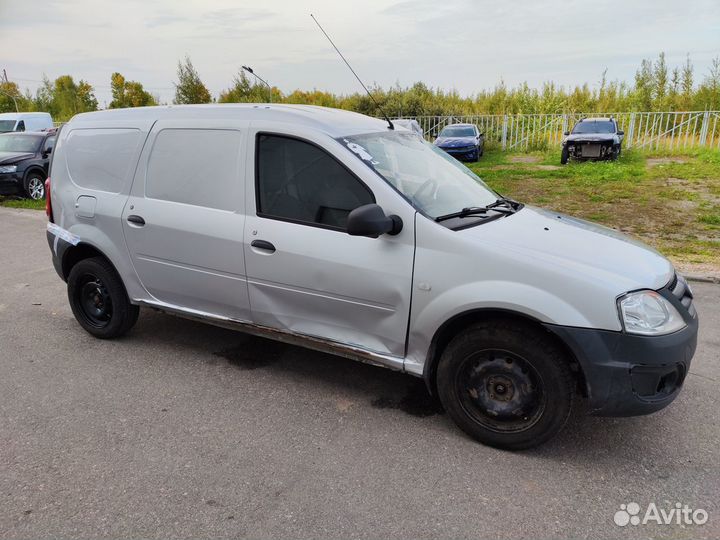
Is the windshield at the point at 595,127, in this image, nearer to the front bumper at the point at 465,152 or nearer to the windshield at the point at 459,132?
the front bumper at the point at 465,152

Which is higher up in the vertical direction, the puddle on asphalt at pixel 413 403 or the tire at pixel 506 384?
the tire at pixel 506 384

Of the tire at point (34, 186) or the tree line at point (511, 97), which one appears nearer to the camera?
the tire at point (34, 186)

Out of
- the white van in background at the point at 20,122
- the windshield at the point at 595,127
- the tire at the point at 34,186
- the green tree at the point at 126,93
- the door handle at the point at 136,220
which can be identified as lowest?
the tire at the point at 34,186

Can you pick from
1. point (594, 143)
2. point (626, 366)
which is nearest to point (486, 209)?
point (626, 366)

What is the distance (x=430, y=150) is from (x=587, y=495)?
96.6 inches

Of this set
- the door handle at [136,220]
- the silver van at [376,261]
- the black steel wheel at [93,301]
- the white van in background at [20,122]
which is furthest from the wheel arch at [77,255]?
the white van in background at [20,122]

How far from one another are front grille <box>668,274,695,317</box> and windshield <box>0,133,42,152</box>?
48.2 ft

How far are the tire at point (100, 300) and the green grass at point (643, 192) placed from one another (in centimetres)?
602

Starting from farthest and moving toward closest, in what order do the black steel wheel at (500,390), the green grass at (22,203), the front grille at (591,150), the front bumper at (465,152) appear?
the front bumper at (465,152) → the front grille at (591,150) → the green grass at (22,203) → the black steel wheel at (500,390)

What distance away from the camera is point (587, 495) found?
263 cm

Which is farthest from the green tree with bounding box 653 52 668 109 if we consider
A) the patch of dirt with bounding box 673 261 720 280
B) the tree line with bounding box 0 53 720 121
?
the patch of dirt with bounding box 673 261 720 280

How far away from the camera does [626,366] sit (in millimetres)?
2658

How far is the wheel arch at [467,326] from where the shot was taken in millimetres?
2787

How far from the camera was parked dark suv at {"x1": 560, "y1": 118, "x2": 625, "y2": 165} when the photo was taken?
17.0m
